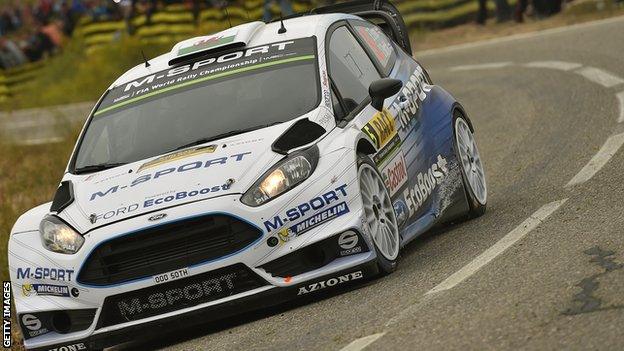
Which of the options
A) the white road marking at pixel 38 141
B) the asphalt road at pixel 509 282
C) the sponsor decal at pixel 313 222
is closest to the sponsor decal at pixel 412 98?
the asphalt road at pixel 509 282

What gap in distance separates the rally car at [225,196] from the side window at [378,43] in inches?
15.5

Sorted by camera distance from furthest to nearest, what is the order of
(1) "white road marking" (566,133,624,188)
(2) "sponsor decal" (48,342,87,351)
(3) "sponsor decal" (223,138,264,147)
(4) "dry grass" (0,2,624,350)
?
(4) "dry grass" (0,2,624,350) < (1) "white road marking" (566,133,624,188) < (3) "sponsor decal" (223,138,264,147) < (2) "sponsor decal" (48,342,87,351)

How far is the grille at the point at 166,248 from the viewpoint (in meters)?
7.73

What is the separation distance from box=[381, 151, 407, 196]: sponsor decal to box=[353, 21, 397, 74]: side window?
971 mm

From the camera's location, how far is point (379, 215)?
831 centimetres

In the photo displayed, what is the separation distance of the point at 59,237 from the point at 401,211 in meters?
2.06

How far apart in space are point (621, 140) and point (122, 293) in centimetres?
575

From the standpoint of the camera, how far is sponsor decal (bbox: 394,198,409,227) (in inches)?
344

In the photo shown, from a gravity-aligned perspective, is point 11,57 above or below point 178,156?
below

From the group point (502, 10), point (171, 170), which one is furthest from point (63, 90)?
point (171, 170)

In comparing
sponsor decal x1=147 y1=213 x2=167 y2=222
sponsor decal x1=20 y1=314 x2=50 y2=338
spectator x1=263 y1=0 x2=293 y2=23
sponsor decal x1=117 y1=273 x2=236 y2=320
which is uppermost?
sponsor decal x1=147 y1=213 x2=167 y2=222

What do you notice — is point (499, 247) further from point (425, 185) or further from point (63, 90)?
point (63, 90)

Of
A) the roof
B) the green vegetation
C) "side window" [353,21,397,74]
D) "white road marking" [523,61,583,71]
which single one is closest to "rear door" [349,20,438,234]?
"side window" [353,21,397,74]

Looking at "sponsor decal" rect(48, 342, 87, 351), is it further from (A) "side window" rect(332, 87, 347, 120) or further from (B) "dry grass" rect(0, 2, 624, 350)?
(B) "dry grass" rect(0, 2, 624, 350)
